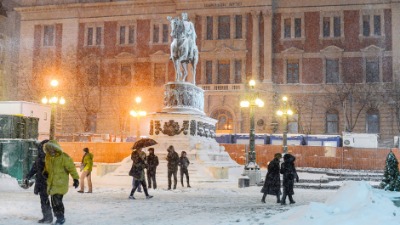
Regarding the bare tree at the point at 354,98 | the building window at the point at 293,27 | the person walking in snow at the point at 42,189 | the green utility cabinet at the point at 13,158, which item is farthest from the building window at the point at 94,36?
the person walking in snow at the point at 42,189

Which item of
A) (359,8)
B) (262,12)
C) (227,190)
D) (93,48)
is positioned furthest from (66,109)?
(227,190)

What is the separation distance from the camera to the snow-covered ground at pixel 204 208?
30.1 feet

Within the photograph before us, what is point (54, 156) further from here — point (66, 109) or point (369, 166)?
point (66, 109)

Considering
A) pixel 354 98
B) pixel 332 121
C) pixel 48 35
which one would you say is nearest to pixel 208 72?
pixel 332 121

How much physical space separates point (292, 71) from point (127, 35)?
1787 cm

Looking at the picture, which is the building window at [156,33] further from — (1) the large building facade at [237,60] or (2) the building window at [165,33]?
(2) the building window at [165,33]

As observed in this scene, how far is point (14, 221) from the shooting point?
34.2 feet

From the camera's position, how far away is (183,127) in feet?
84.0

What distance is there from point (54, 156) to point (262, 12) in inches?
1684

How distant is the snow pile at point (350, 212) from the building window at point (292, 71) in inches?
1601

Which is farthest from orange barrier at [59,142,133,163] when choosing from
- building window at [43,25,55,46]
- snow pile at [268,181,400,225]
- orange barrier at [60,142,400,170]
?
snow pile at [268,181,400,225]

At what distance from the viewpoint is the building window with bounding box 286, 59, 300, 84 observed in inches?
2003

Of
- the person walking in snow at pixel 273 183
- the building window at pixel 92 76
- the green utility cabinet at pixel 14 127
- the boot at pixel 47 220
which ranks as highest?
the building window at pixel 92 76

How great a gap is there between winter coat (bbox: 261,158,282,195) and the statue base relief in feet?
29.9
